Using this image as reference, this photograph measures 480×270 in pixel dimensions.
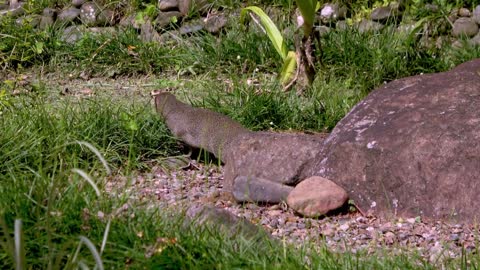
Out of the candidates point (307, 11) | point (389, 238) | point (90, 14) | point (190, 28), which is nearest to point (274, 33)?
point (307, 11)

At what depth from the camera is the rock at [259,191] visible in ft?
16.0

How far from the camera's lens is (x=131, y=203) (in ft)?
12.5

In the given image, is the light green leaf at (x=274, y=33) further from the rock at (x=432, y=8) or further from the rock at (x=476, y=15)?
the rock at (x=476, y=15)

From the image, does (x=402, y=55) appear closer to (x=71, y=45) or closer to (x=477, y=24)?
(x=477, y=24)

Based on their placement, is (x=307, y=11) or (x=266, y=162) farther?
(x=307, y=11)

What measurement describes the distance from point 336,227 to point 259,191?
1.98 ft

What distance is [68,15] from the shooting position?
28.3 feet

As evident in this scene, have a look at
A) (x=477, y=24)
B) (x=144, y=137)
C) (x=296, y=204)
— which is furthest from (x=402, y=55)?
(x=296, y=204)

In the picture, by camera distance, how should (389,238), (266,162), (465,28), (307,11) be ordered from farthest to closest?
(465,28)
(307,11)
(266,162)
(389,238)

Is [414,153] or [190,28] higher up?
[414,153]

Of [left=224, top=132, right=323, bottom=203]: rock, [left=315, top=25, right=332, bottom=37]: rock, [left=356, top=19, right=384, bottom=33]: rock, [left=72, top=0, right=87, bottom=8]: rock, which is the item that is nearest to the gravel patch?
[left=224, top=132, right=323, bottom=203]: rock

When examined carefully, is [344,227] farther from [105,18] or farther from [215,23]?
[105,18]

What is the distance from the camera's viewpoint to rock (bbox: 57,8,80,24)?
8562 mm

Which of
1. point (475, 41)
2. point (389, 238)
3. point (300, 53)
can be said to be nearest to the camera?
point (389, 238)
